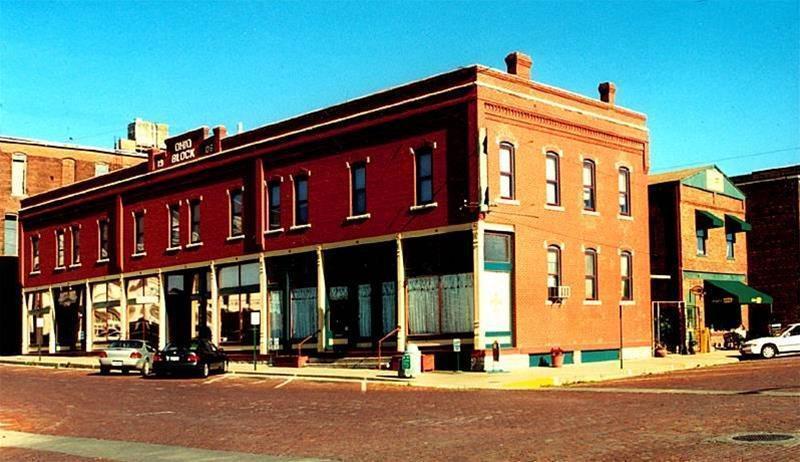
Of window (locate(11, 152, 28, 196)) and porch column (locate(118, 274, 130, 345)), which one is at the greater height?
window (locate(11, 152, 28, 196))

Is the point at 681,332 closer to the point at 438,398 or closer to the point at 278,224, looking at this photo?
the point at 278,224

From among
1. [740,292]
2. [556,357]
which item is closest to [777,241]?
[740,292]

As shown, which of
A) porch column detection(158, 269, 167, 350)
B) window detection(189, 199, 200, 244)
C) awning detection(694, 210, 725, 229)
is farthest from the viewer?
porch column detection(158, 269, 167, 350)

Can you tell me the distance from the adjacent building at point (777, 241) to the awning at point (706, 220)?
8.94 metres

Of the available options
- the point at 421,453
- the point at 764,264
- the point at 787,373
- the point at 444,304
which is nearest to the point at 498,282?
the point at 444,304

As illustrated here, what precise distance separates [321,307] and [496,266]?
8556mm

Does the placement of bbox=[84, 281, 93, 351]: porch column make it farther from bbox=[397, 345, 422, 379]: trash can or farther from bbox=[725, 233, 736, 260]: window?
bbox=[725, 233, 736, 260]: window

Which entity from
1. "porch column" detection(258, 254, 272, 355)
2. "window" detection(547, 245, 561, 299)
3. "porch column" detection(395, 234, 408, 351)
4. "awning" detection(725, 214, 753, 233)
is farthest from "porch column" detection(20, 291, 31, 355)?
"awning" detection(725, 214, 753, 233)

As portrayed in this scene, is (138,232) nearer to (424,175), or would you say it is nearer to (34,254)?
(34,254)

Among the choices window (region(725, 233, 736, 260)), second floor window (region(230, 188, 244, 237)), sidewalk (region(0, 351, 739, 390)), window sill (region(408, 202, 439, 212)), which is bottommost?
sidewalk (region(0, 351, 739, 390))

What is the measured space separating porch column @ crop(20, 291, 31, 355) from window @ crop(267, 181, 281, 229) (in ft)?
87.4

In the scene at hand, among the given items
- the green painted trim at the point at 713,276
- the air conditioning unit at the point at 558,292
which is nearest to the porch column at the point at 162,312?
the air conditioning unit at the point at 558,292

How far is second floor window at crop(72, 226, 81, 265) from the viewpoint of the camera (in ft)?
188

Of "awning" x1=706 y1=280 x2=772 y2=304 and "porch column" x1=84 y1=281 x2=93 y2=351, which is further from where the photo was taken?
"porch column" x1=84 y1=281 x2=93 y2=351
